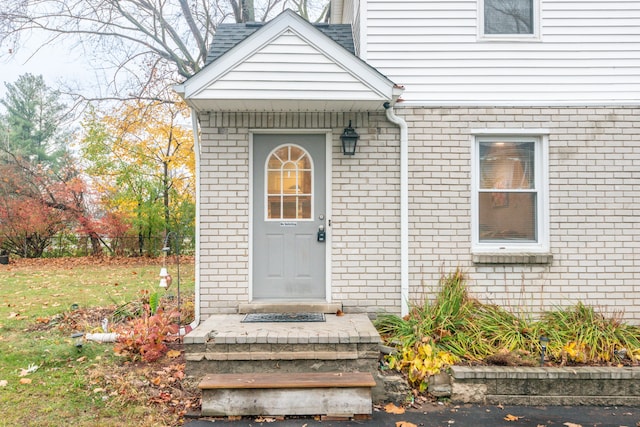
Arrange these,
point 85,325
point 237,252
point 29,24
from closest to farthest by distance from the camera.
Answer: point 237,252, point 85,325, point 29,24

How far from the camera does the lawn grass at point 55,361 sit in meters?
3.27

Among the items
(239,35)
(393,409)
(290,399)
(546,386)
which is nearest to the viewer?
(290,399)

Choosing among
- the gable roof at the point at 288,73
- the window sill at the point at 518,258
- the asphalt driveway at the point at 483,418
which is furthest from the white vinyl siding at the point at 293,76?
the asphalt driveway at the point at 483,418

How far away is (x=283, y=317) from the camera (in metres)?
4.56

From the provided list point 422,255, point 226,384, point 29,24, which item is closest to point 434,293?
point 422,255

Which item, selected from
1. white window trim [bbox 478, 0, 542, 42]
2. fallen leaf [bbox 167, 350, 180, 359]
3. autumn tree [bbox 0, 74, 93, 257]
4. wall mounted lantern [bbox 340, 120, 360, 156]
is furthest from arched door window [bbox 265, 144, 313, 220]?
autumn tree [bbox 0, 74, 93, 257]

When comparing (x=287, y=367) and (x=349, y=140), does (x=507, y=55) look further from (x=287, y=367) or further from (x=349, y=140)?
(x=287, y=367)

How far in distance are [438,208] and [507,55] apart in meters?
2.17

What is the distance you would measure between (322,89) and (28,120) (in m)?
28.7

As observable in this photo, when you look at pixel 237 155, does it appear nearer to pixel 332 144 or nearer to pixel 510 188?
pixel 332 144

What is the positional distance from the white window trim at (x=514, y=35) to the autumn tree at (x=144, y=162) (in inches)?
384

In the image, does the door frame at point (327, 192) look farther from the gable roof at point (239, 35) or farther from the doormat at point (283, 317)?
the gable roof at point (239, 35)

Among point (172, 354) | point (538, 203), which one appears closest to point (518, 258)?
point (538, 203)

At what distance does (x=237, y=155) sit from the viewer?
16.2 ft
